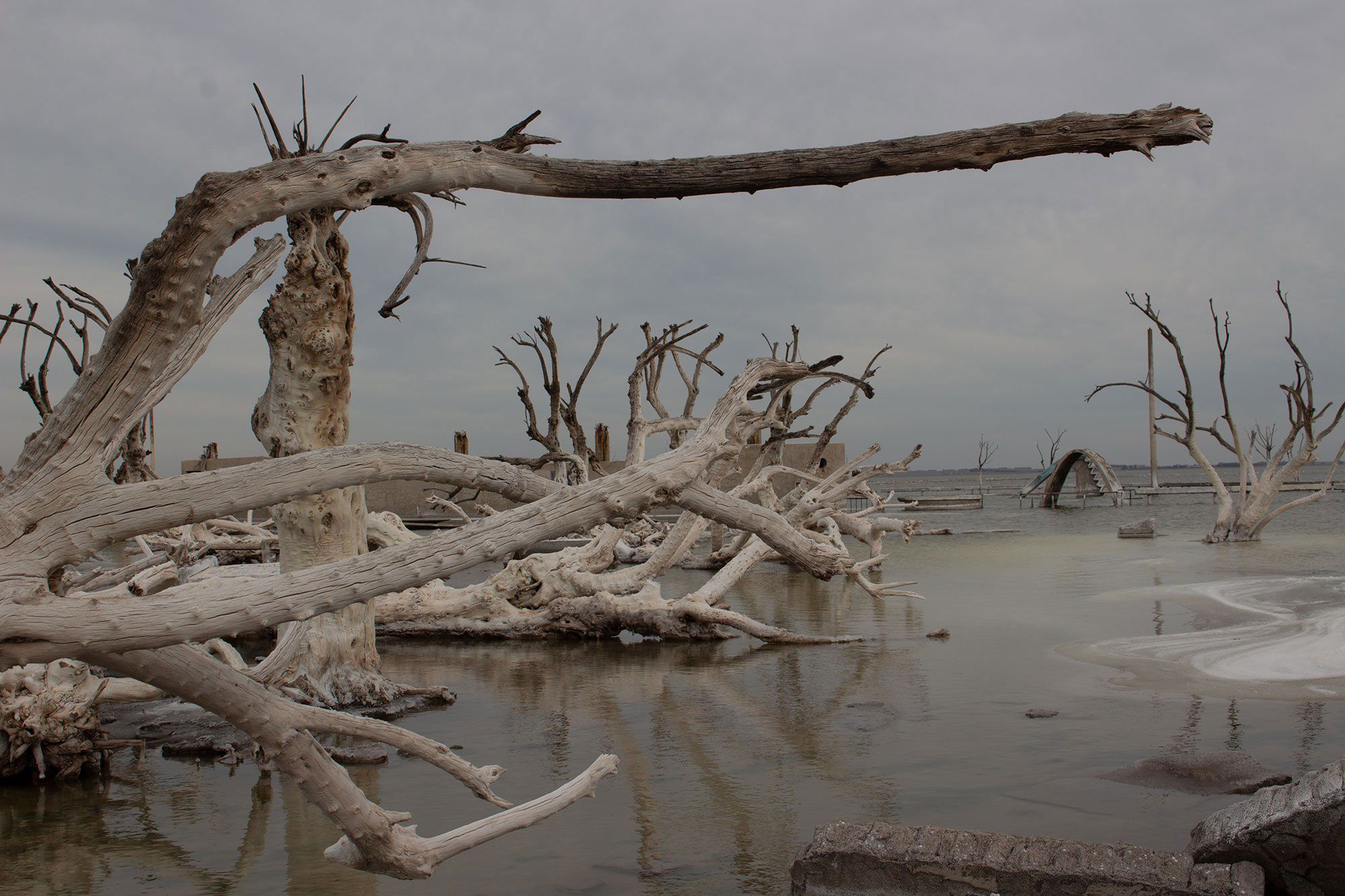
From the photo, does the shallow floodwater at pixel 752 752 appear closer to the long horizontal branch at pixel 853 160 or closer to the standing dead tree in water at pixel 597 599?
the standing dead tree in water at pixel 597 599

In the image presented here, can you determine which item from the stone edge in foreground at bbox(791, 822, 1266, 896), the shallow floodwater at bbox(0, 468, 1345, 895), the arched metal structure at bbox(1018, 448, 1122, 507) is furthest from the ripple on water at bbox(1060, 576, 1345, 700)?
the arched metal structure at bbox(1018, 448, 1122, 507)

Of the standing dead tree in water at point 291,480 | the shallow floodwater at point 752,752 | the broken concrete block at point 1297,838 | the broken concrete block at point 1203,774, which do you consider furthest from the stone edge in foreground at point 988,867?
the broken concrete block at point 1203,774

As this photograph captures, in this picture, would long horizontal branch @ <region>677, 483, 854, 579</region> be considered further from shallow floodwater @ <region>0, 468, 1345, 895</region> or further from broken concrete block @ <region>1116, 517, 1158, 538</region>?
broken concrete block @ <region>1116, 517, 1158, 538</region>

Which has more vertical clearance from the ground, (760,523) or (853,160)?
(853,160)

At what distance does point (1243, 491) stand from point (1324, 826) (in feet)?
66.4

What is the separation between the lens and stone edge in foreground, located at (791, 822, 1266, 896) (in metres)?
3.28

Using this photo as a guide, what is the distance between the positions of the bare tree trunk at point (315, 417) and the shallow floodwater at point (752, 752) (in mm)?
723

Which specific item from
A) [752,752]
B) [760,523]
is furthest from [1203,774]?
[760,523]

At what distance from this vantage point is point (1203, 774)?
4.85 meters

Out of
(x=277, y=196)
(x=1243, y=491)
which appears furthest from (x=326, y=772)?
(x=1243, y=491)

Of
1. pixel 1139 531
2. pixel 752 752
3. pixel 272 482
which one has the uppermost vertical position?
pixel 272 482

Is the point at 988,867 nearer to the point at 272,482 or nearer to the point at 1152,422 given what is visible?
the point at 272,482

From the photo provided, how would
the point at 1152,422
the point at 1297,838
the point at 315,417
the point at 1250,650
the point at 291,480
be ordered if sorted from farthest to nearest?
the point at 1152,422, the point at 1250,650, the point at 315,417, the point at 1297,838, the point at 291,480

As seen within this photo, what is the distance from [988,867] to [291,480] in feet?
8.28
